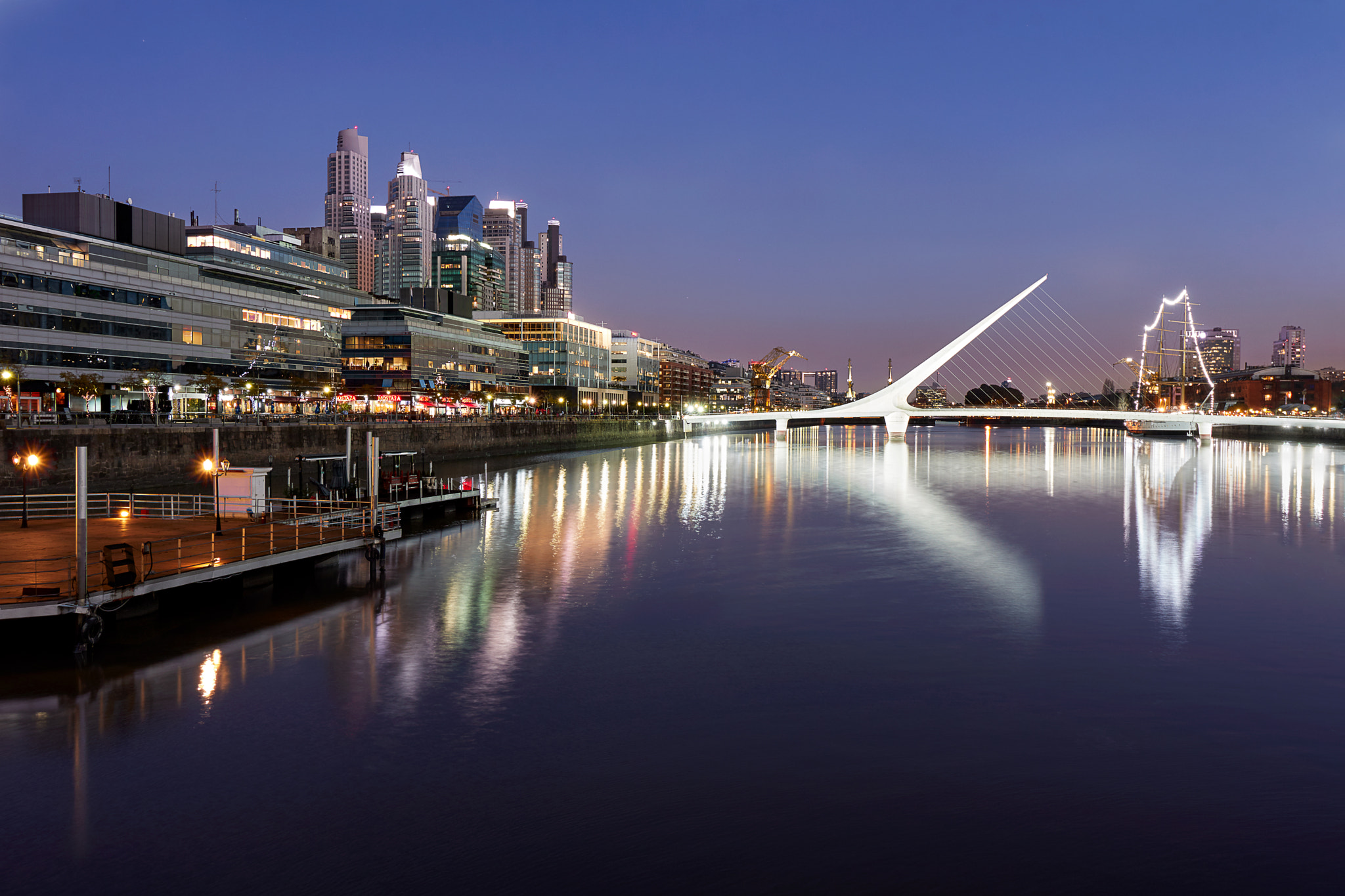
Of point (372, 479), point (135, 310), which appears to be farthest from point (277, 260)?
point (372, 479)

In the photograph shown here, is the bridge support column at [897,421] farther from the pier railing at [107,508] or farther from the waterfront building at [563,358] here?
the pier railing at [107,508]

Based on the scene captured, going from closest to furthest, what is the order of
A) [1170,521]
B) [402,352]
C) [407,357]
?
[1170,521] < [407,357] < [402,352]

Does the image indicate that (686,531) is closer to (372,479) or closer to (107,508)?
(372,479)

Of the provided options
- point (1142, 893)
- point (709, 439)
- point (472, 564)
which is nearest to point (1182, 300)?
point (709, 439)

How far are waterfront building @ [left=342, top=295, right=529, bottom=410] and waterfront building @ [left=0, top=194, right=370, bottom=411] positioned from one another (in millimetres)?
6966

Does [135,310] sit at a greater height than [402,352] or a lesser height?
lesser

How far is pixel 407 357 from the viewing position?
105938 mm

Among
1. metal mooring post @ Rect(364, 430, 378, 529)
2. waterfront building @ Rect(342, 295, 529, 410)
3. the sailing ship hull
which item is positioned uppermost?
waterfront building @ Rect(342, 295, 529, 410)

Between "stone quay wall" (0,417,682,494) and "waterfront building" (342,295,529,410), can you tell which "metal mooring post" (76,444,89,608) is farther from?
"waterfront building" (342,295,529,410)

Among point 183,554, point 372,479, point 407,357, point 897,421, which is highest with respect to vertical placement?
point 407,357

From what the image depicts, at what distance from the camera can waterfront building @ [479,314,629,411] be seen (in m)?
153

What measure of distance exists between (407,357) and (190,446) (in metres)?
61.7

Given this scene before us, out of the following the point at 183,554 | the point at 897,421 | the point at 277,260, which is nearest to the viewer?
the point at 183,554

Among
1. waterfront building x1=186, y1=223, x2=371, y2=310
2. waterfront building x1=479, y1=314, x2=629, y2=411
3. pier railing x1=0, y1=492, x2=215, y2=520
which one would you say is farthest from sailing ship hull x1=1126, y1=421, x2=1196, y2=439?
pier railing x1=0, y1=492, x2=215, y2=520
